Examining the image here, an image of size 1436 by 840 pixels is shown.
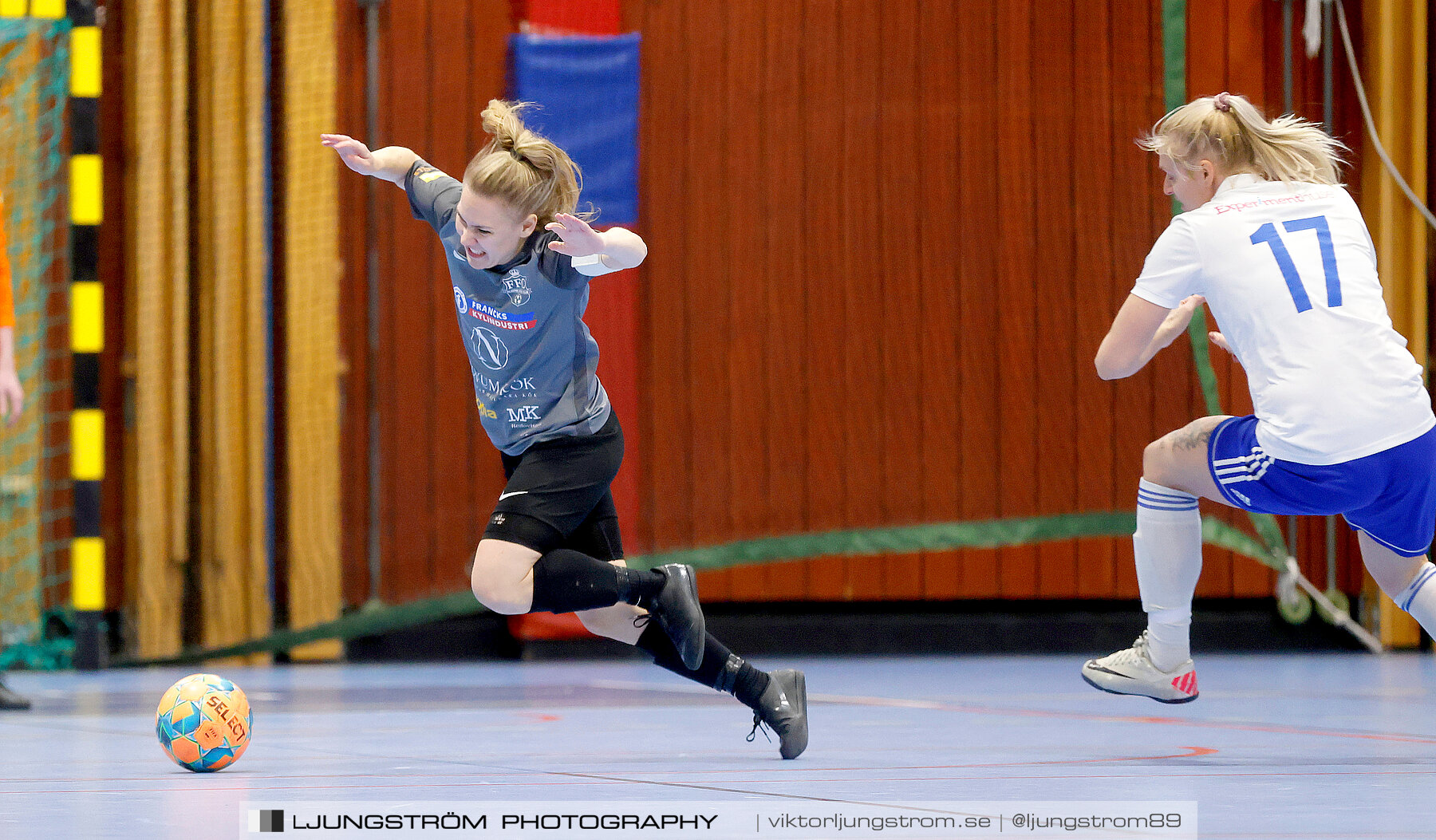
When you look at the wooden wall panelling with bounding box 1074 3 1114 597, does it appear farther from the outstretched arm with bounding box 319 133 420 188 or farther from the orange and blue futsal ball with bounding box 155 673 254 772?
the orange and blue futsal ball with bounding box 155 673 254 772

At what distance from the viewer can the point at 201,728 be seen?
3359mm

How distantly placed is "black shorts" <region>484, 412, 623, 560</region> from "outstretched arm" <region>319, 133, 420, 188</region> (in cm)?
70

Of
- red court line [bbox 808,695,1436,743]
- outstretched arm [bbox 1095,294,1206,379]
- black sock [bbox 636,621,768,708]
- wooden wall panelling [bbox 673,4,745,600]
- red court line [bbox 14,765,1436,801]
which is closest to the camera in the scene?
red court line [bbox 14,765,1436,801]

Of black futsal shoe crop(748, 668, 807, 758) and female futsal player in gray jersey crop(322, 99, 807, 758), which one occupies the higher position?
female futsal player in gray jersey crop(322, 99, 807, 758)

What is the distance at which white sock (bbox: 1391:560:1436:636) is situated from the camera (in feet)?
11.5

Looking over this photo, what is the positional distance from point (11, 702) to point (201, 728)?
74.4 inches

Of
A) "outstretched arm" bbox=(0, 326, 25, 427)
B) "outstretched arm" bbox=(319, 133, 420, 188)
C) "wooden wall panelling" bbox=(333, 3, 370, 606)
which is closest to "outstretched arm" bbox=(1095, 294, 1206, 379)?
"outstretched arm" bbox=(319, 133, 420, 188)

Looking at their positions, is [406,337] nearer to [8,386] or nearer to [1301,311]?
[8,386]

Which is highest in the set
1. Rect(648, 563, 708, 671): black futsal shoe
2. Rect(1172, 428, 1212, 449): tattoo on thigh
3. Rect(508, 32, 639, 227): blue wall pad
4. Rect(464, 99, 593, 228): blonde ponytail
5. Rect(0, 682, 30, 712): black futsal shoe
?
Rect(508, 32, 639, 227): blue wall pad

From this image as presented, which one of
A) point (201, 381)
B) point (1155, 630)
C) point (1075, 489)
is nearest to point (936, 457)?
point (1075, 489)

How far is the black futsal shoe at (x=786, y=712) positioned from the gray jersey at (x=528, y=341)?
0.67 metres

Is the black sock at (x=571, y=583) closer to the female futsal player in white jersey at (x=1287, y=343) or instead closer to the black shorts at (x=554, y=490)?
the black shorts at (x=554, y=490)

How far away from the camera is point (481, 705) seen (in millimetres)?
5074

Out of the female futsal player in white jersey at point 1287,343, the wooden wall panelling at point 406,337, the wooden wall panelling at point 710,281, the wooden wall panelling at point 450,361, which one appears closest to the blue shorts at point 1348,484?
the female futsal player in white jersey at point 1287,343
